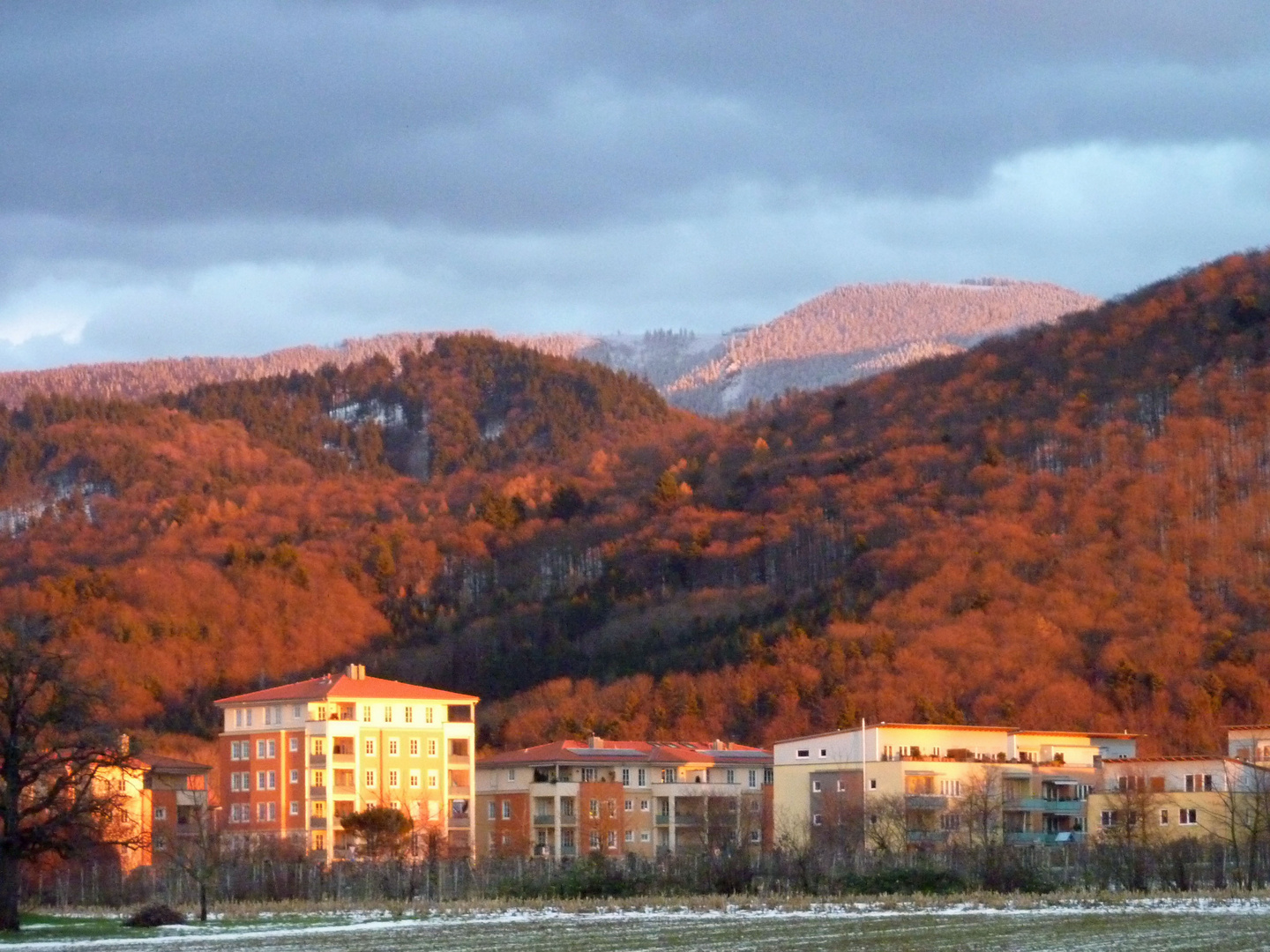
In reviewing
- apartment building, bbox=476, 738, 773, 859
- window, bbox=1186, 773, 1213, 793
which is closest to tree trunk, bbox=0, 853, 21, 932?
apartment building, bbox=476, 738, 773, 859

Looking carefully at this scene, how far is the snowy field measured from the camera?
43.4m

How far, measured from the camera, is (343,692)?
105m

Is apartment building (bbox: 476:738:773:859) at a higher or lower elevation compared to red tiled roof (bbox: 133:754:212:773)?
lower

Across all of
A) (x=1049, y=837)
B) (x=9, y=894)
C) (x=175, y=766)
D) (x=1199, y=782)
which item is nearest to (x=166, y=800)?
(x=175, y=766)

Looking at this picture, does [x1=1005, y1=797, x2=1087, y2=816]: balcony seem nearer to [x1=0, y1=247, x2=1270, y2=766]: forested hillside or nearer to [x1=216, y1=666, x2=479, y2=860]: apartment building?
[x1=0, y1=247, x2=1270, y2=766]: forested hillside

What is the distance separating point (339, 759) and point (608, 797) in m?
12.6

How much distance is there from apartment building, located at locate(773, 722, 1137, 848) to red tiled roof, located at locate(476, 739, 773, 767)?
5140mm

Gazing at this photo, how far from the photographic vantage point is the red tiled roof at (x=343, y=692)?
105 meters

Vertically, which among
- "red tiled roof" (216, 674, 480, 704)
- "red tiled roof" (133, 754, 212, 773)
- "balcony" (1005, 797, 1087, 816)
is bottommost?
"balcony" (1005, 797, 1087, 816)

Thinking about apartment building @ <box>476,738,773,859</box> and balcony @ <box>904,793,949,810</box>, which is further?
apartment building @ <box>476,738,773,859</box>

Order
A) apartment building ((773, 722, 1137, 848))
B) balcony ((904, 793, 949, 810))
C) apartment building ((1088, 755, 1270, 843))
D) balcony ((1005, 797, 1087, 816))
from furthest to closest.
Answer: balcony ((1005, 797, 1087, 816)) → balcony ((904, 793, 949, 810)) → apartment building ((773, 722, 1137, 848)) → apartment building ((1088, 755, 1270, 843))

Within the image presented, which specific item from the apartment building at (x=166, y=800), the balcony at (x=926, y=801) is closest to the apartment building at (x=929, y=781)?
the balcony at (x=926, y=801)

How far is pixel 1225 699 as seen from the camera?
119000 millimetres

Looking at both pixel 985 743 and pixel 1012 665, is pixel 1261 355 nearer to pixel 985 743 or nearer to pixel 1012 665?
pixel 1012 665
